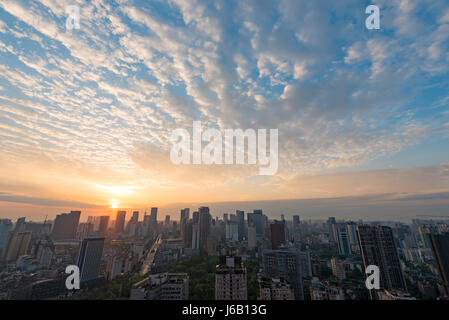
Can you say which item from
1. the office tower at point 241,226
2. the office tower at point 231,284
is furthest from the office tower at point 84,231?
the office tower at point 231,284

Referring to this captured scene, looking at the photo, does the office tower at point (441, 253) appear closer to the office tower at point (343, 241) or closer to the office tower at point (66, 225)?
the office tower at point (343, 241)

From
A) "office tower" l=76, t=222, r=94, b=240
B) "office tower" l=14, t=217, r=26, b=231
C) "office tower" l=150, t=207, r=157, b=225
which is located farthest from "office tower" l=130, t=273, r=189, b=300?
"office tower" l=150, t=207, r=157, b=225

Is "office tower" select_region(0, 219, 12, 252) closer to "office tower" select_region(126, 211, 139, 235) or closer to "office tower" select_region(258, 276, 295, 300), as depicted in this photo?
"office tower" select_region(126, 211, 139, 235)
